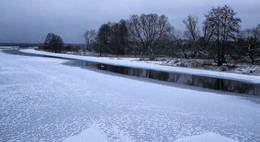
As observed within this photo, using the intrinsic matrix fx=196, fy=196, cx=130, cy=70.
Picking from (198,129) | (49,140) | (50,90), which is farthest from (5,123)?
(198,129)

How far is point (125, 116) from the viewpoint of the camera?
4973mm

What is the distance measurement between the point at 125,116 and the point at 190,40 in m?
23.8

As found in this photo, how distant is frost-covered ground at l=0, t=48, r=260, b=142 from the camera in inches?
152

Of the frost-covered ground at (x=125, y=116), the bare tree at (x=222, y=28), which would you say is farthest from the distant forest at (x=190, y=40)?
the frost-covered ground at (x=125, y=116)

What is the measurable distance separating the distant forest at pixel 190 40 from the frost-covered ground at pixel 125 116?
12.0m

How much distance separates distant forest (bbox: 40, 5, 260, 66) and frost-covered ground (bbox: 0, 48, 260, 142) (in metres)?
12.0

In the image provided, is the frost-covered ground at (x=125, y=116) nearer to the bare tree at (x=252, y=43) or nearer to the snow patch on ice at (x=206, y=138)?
the snow patch on ice at (x=206, y=138)

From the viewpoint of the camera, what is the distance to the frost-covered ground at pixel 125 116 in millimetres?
3871

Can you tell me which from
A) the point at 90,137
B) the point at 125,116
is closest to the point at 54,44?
the point at 125,116

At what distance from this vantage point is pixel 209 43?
19453 millimetres

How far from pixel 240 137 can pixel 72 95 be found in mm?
5336

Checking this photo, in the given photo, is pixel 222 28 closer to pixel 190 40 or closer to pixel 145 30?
pixel 190 40

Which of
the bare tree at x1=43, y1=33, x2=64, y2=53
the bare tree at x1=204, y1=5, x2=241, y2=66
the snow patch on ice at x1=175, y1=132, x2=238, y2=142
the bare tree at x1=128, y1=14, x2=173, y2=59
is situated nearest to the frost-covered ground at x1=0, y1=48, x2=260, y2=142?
the snow patch on ice at x1=175, y1=132, x2=238, y2=142

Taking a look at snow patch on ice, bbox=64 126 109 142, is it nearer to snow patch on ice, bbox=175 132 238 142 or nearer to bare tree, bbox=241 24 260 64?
snow patch on ice, bbox=175 132 238 142
